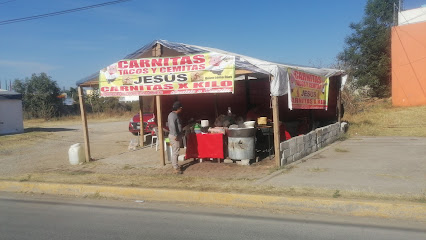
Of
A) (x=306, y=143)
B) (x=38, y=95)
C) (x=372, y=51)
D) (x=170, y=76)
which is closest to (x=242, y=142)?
(x=306, y=143)

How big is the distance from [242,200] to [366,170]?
3.17m

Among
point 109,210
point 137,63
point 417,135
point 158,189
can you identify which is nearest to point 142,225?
point 109,210

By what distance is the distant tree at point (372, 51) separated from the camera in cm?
3055

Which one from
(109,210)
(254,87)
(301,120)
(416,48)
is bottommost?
(109,210)

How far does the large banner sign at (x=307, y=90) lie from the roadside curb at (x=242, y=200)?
11.5 ft

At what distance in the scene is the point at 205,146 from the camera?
9297mm

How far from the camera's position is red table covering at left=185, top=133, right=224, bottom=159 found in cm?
916

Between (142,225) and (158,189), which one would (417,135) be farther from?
(142,225)

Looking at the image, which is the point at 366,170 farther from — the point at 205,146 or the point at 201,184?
the point at 205,146

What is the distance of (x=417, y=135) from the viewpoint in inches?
518

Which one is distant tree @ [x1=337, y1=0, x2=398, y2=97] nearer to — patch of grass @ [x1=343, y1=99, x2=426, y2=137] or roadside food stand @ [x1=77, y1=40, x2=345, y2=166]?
patch of grass @ [x1=343, y1=99, x2=426, y2=137]

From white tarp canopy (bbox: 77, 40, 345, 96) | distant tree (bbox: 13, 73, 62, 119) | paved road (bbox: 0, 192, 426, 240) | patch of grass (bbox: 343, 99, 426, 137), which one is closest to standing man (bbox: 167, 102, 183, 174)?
white tarp canopy (bbox: 77, 40, 345, 96)

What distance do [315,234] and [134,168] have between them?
5836 millimetres

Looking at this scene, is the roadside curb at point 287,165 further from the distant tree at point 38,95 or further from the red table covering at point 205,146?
the distant tree at point 38,95
